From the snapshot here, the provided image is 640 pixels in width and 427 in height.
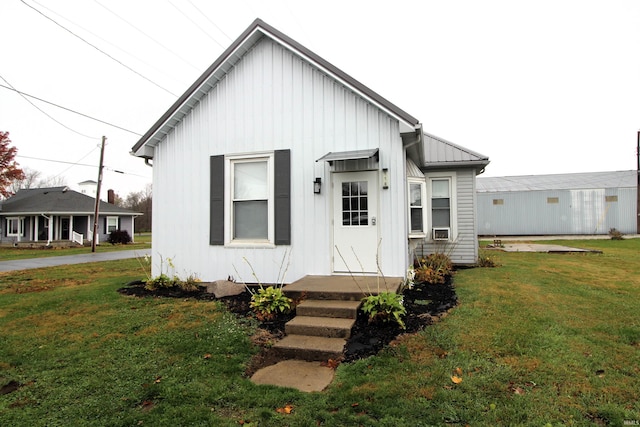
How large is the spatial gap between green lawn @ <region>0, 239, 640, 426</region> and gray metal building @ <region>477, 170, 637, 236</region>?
21.3m

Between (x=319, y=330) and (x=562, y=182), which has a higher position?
(x=562, y=182)

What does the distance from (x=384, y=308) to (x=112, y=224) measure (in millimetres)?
31416

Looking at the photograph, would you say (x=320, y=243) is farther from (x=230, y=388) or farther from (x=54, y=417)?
(x=54, y=417)

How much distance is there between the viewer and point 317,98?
6.36 m

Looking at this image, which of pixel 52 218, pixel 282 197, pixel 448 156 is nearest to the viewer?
pixel 282 197

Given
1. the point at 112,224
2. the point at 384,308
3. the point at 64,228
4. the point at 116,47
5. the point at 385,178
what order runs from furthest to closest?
the point at 112,224, the point at 64,228, the point at 116,47, the point at 385,178, the point at 384,308

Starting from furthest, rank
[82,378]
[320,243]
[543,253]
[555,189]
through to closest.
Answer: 1. [555,189]
2. [543,253]
3. [320,243]
4. [82,378]

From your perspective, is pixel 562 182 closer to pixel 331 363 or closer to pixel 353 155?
pixel 353 155

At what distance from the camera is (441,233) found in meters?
9.95

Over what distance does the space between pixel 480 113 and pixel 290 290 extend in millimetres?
16816

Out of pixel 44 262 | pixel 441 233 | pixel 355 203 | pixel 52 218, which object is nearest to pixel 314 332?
pixel 355 203

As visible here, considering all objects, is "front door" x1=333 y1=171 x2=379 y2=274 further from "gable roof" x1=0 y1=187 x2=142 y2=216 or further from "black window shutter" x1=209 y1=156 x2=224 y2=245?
"gable roof" x1=0 y1=187 x2=142 y2=216

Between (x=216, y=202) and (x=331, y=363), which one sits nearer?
(x=331, y=363)

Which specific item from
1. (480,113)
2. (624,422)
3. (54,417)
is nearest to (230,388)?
(54,417)
